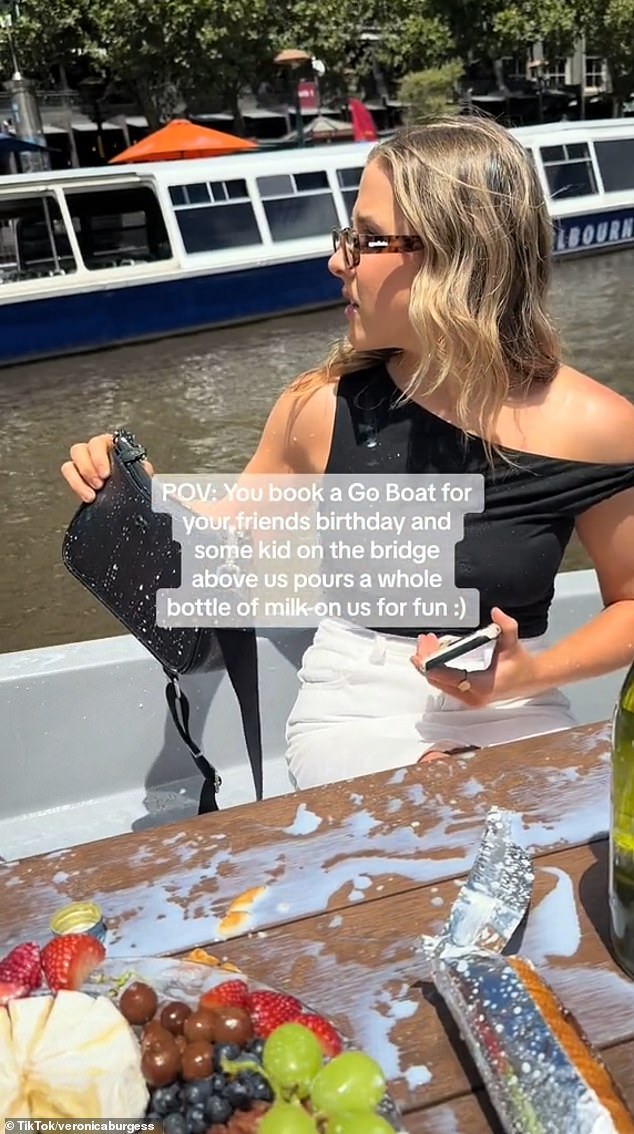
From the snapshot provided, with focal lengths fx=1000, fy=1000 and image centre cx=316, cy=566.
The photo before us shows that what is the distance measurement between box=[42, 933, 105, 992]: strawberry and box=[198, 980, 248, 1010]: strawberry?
0.33ft

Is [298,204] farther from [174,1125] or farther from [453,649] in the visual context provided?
[174,1125]

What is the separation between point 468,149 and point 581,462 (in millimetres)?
463

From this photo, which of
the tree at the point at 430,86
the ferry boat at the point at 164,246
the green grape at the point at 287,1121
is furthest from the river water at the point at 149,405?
the tree at the point at 430,86

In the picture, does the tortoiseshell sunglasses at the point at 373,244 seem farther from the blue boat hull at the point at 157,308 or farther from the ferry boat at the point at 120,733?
the blue boat hull at the point at 157,308

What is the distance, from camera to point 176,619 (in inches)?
62.8

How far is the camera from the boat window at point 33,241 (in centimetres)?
901

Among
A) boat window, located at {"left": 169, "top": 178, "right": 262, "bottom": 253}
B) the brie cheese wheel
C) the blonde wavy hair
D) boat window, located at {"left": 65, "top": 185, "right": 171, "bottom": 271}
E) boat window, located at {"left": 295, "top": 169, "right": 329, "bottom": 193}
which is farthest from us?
boat window, located at {"left": 295, "top": 169, "right": 329, "bottom": 193}

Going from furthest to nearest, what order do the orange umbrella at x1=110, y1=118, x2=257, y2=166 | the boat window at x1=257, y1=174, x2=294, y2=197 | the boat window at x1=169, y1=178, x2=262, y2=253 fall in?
the orange umbrella at x1=110, y1=118, x2=257, y2=166 < the boat window at x1=257, y1=174, x2=294, y2=197 < the boat window at x1=169, y1=178, x2=262, y2=253

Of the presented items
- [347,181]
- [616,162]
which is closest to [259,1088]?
[347,181]

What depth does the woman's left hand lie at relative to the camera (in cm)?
123

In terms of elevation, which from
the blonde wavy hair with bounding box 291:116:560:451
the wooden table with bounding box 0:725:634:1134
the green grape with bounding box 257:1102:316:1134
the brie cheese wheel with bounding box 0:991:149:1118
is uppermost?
the blonde wavy hair with bounding box 291:116:560:451

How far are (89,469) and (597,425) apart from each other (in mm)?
751

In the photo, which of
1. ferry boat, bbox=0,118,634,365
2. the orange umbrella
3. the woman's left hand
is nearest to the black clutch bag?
the woman's left hand

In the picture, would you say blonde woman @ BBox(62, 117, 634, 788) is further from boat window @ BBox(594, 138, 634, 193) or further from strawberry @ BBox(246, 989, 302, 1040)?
boat window @ BBox(594, 138, 634, 193)
